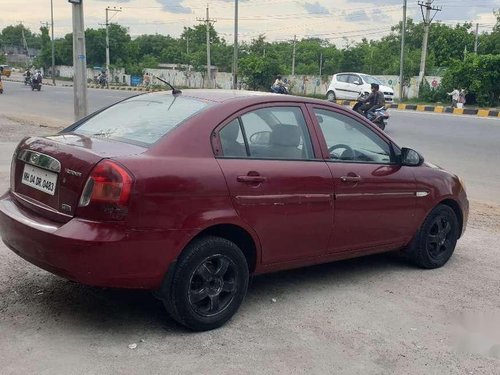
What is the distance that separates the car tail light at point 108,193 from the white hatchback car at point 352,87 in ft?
81.5

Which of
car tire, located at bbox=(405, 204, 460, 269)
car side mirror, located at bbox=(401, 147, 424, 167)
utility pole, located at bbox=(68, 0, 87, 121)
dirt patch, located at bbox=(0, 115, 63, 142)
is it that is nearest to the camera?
car side mirror, located at bbox=(401, 147, 424, 167)

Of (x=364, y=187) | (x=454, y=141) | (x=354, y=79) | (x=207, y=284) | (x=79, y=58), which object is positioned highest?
(x=79, y=58)

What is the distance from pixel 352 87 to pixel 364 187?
2432cm

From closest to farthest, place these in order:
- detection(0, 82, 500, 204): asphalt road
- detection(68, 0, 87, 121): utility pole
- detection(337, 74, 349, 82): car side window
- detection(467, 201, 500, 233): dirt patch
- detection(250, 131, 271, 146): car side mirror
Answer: detection(250, 131, 271, 146): car side mirror, detection(467, 201, 500, 233): dirt patch, detection(0, 82, 500, 204): asphalt road, detection(68, 0, 87, 121): utility pole, detection(337, 74, 349, 82): car side window

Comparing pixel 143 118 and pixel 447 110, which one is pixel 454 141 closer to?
pixel 143 118

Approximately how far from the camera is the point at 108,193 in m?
3.31

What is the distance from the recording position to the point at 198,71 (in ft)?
198

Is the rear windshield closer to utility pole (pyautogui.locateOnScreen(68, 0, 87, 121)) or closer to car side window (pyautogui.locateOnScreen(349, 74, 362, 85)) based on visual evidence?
utility pole (pyautogui.locateOnScreen(68, 0, 87, 121))

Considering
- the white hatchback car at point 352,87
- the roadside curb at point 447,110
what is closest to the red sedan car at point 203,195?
the roadside curb at point 447,110

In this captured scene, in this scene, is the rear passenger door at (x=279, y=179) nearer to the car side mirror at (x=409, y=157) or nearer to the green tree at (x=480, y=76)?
the car side mirror at (x=409, y=157)

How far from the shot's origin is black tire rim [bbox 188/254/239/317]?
11.9 feet

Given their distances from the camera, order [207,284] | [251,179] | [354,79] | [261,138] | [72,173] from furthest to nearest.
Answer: [354,79] < [261,138] < [251,179] < [207,284] < [72,173]

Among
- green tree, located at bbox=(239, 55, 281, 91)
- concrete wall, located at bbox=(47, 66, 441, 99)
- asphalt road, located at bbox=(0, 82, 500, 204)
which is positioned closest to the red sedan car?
asphalt road, located at bbox=(0, 82, 500, 204)

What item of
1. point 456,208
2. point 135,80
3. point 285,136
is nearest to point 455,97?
point 456,208
